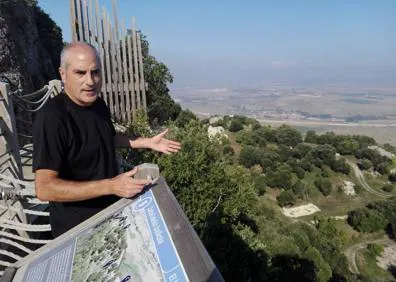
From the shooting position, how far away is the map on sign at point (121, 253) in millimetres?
1823

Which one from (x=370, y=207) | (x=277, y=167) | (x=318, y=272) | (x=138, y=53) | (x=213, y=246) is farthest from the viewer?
(x=277, y=167)

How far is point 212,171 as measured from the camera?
1009 centimetres

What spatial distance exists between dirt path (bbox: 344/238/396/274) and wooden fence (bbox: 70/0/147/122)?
20911mm

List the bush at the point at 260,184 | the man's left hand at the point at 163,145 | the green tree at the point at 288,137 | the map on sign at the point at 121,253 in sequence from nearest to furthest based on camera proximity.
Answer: the map on sign at the point at 121,253 < the man's left hand at the point at 163,145 < the bush at the point at 260,184 < the green tree at the point at 288,137

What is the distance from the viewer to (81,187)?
2383 millimetres

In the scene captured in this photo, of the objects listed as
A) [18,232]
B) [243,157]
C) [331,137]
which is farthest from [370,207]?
[18,232]

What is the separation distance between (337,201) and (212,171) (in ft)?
92.6

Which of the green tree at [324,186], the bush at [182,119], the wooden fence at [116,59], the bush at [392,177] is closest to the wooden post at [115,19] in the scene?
the wooden fence at [116,59]

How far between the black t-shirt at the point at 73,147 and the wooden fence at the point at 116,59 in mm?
7291

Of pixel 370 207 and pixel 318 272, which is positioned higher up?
pixel 318 272

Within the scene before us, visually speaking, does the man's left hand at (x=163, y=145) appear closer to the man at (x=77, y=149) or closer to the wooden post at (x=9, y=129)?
the man at (x=77, y=149)

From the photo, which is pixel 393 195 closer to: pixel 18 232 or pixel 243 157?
pixel 243 157

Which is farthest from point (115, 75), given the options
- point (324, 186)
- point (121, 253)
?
point (324, 186)

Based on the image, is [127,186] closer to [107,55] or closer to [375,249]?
[107,55]
